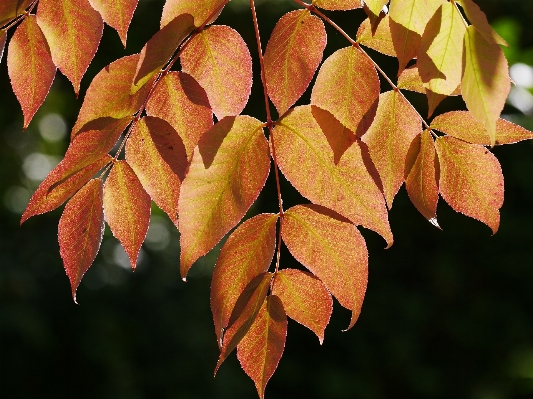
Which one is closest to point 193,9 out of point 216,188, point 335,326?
point 216,188

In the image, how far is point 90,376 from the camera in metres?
4.36

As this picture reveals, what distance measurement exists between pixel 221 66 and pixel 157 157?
107mm

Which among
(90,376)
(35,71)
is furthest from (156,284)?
(35,71)

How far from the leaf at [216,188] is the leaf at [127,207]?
10 centimetres

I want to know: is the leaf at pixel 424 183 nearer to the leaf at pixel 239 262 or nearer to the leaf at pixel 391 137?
the leaf at pixel 391 137

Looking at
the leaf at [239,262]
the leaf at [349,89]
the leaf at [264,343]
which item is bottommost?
the leaf at [264,343]

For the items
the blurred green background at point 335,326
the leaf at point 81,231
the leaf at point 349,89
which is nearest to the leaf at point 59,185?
the leaf at point 81,231

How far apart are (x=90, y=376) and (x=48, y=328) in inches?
16.6

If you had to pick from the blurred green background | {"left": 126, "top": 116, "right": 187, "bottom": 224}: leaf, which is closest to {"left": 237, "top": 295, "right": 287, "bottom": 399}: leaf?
{"left": 126, "top": 116, "right": 187, "bottom": 224}: leaf

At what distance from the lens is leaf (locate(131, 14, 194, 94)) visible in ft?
1.75

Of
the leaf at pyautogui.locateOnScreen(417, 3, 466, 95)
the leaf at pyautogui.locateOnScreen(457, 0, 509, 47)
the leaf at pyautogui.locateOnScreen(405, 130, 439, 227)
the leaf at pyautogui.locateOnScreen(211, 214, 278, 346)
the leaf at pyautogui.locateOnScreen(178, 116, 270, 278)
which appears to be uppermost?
the leaf at pyautogui.locateOnScreen(457, 0, 509, 47)

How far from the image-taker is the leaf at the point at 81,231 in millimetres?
600

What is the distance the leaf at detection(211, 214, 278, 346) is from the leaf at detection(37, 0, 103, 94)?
0.21 metres

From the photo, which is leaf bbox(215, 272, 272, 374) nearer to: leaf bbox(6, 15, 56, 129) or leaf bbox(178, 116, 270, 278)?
leaf bbox(178, 116, 270, 278)
